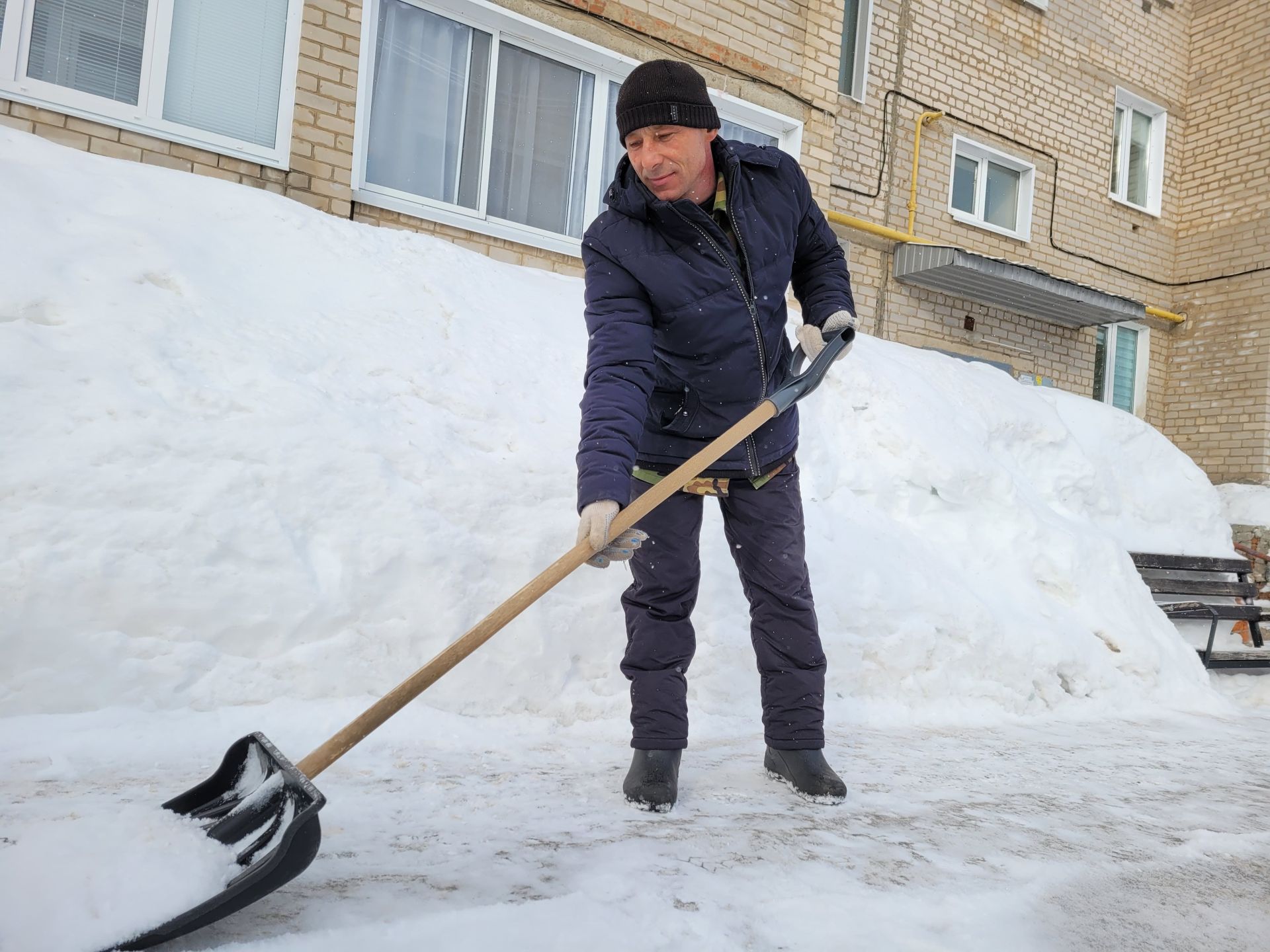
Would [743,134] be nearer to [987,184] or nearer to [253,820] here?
[987,184]

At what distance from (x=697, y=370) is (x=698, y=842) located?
3.56ft

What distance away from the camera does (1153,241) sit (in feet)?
32.3

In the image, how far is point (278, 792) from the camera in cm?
147

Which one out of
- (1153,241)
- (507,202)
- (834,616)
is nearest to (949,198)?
(1153,241)

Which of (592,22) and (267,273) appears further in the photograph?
(592,22)

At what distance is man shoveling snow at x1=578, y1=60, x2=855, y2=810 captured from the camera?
6.62 ft

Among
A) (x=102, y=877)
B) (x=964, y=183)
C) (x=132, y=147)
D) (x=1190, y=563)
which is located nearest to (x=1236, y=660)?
(x=1190, y=563)

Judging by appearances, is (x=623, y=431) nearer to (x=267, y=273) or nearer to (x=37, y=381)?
(x=37, y=381)

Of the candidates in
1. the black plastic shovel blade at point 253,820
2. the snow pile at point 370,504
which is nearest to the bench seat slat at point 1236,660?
the snow pile at point 370,504

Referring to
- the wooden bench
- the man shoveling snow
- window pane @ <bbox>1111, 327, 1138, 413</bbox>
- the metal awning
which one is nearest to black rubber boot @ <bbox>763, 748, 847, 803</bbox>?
the man shoveling snow

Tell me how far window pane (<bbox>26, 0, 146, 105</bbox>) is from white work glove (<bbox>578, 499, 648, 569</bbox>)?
4240mm

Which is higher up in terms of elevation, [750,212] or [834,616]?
[750,212]

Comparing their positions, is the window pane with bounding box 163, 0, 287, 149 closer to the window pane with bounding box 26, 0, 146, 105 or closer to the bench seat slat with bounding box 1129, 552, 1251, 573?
the window pane with bounding box 26, 0, 146, 105

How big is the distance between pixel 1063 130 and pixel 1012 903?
30.7 feet
